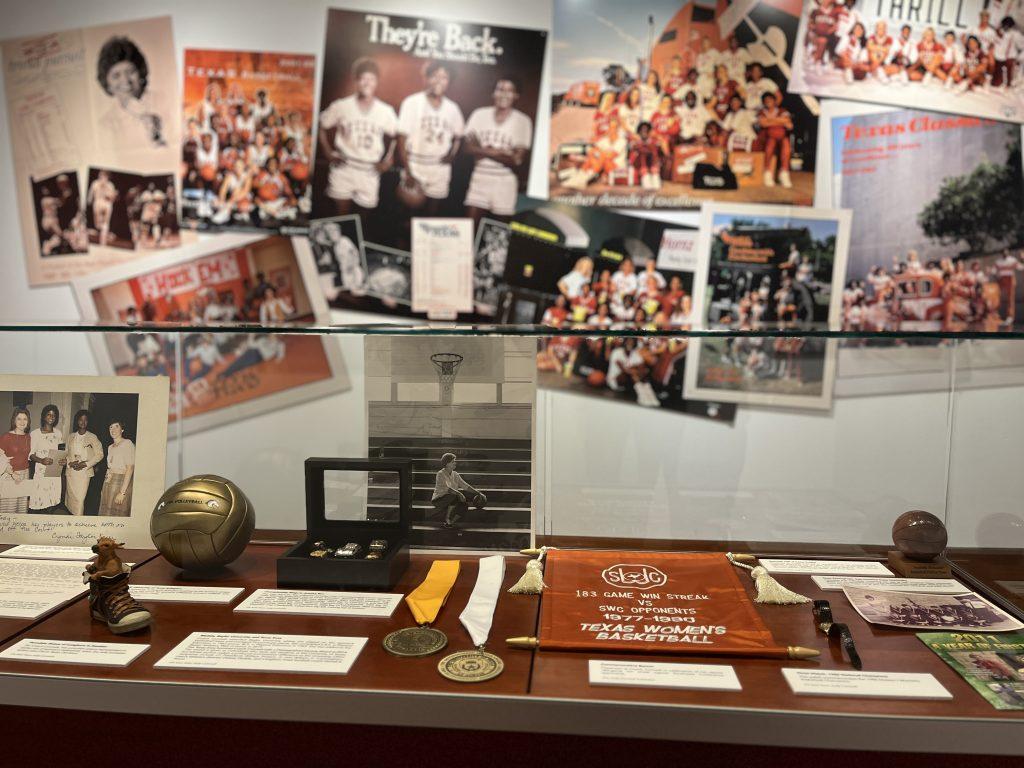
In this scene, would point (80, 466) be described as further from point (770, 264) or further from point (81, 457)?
point (770, 264)

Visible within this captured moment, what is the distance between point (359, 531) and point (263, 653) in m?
0.35

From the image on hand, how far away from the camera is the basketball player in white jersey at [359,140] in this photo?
120 inches

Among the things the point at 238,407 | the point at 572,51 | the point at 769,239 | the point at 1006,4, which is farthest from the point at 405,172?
the point at 1006,4

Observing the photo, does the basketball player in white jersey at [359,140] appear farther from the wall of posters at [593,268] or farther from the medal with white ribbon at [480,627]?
the medal with white ribbon at [480,627]

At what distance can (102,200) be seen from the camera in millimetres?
3189

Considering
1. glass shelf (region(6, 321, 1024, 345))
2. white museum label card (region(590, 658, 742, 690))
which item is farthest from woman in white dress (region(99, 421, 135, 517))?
white museum label card (region(590, 658, 742, 690))

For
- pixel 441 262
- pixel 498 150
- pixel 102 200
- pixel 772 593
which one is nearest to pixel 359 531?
pixel 772 593

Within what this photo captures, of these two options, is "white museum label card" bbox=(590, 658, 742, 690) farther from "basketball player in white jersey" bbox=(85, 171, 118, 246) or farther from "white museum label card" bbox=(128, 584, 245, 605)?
"basketball player in white jersey" bbox=(85, 171, 118, 246)

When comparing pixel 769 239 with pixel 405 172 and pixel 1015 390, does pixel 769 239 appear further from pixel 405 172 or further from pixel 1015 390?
pixel 1015 390

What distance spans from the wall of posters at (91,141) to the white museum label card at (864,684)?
287 cm

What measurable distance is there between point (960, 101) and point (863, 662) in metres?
2.56

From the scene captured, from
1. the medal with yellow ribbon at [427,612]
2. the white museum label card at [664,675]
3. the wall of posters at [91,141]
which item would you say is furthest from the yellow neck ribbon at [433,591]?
the wall of posters at [91,141]

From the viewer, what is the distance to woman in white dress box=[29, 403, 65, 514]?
1502mm

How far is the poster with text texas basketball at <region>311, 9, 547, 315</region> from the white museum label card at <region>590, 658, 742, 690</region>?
214cm
